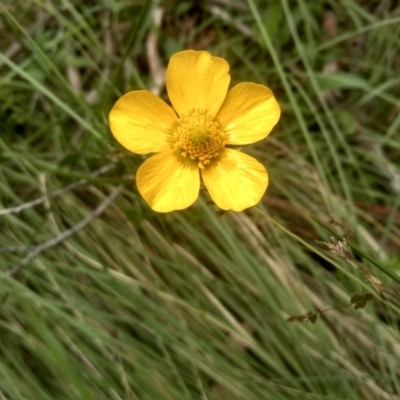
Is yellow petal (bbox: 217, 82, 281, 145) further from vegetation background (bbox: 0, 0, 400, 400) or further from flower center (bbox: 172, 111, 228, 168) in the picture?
vegetation background (bbox: 0, 0, 400, 400)

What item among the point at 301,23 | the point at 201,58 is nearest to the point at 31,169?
the point at 201,58

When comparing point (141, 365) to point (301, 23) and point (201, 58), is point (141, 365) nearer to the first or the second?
point (201, 58)

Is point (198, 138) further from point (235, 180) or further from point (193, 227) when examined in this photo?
point (193, 227)

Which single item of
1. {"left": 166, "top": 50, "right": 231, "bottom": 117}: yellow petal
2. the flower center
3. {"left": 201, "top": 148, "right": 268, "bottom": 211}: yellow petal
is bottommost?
{"left": 201, "top": 148, "right": 268, "bottom": 211}: yellow petal

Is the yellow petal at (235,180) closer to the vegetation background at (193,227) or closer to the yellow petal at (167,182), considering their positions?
the yellow petal at (167,182)

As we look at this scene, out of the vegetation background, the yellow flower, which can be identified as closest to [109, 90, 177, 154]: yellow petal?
the yellow flower

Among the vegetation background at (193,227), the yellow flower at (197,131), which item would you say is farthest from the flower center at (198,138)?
the vegetation background at (193,227)
